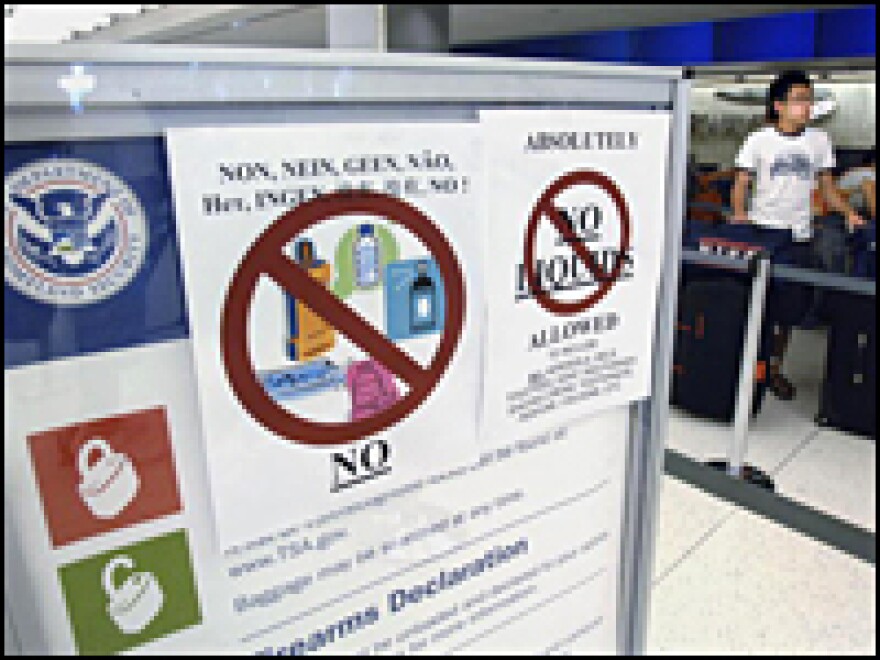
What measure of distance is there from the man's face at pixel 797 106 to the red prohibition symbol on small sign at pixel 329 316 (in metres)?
3.57

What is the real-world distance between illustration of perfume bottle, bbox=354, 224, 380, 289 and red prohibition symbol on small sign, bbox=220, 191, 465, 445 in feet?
0.06

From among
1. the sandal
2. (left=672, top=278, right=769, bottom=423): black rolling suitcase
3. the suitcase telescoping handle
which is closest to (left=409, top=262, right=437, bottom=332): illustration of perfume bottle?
the suitcase telescoping handle

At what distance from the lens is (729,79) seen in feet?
25.0

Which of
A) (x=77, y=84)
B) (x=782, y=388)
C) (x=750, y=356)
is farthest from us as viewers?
(x=782, y=388)

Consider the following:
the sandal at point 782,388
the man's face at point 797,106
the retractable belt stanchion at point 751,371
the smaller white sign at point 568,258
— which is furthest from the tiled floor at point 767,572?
the man's face at point 797,106

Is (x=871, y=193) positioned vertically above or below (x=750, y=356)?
above

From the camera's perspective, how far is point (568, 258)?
789mm

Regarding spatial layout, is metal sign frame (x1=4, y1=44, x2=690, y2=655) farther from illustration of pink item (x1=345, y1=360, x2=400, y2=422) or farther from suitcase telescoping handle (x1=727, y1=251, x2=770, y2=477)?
suitcase telescoping handle (x1=727, y1=251, x2=770, y2=477)

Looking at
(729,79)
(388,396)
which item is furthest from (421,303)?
(729,79)

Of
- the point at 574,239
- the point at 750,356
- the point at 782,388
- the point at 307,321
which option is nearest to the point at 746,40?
the point at 782,388

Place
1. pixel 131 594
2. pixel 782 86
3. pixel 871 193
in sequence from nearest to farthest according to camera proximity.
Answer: pixel 131 594 → pixel 782 86 → pixel 871 193

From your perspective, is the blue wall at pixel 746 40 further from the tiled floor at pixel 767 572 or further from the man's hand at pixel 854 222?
the tiled floor at pixel 767 572

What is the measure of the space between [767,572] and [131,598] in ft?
7.23

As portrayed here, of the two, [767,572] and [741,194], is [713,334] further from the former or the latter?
[767,572]
